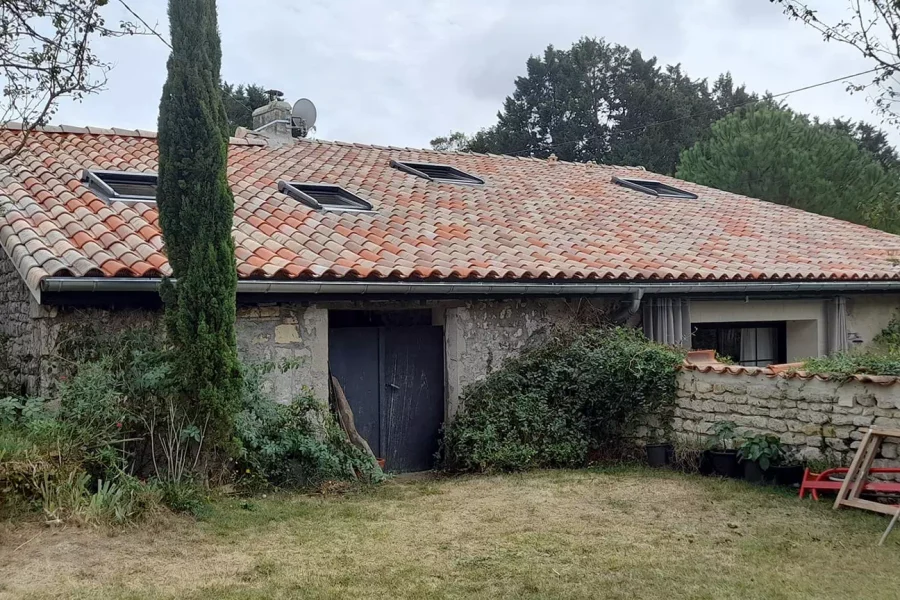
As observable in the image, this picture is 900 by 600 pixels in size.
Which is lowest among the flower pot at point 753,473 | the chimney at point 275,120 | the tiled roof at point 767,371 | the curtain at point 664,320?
the flower pot at point 753,473

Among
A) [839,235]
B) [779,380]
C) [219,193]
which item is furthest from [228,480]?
[839,235]

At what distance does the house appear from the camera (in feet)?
24.1

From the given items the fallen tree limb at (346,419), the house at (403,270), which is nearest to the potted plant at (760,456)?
the house at (403,270)

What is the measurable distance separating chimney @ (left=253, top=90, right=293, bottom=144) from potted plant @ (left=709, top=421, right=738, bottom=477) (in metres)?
8.31

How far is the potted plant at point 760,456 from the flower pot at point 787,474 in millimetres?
56

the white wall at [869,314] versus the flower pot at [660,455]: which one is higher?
the white wall at [869,314]

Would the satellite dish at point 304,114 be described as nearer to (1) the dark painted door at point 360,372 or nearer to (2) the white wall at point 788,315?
(1) the dark painted door at point 360,372

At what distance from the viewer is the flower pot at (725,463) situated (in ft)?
24.8

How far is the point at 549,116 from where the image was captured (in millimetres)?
33188

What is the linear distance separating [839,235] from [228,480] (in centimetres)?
1098

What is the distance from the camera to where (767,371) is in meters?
7.57

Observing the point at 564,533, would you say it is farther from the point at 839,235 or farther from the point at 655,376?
the point at 839,235

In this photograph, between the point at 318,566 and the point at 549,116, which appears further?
the point at 549,116

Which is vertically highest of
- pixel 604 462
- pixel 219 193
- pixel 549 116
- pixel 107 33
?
pixel 549 116
